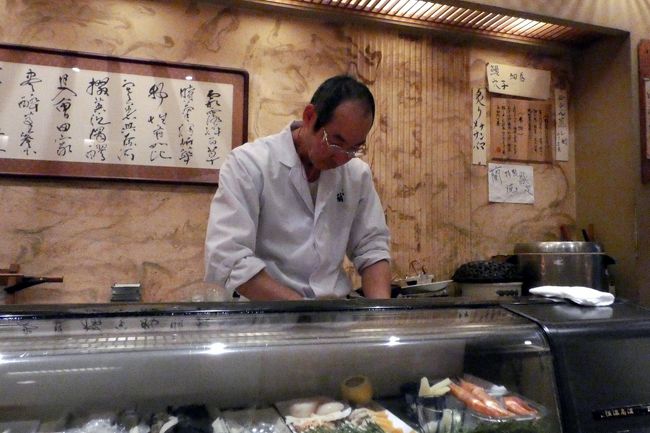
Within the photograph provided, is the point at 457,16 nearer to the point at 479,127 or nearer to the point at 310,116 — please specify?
the point at 479,127

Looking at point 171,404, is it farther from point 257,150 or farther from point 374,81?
point 374,81

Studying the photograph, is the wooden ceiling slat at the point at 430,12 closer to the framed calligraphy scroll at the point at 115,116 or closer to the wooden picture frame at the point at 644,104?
the framed calligraphy scroll at the point at 115,116

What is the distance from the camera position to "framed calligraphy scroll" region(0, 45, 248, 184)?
9.21 feet

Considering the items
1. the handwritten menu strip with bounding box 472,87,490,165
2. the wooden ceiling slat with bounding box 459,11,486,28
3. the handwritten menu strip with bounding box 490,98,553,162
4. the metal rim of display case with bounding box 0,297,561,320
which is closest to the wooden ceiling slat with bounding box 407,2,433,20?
the wooden ceiling slat with bounding box 459,11,486,28

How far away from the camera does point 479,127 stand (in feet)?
12.3

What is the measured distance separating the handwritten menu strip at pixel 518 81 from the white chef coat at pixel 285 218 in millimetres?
2103

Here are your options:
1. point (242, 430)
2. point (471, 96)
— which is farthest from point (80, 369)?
point (471, 96)

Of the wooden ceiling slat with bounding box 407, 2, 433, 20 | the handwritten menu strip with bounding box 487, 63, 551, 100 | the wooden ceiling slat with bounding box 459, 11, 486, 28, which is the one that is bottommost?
the handwritten menu strip with bounding box 487, 63, 551, 100

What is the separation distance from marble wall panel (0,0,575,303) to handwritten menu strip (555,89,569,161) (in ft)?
0.38

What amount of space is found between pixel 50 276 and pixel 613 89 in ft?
12.6

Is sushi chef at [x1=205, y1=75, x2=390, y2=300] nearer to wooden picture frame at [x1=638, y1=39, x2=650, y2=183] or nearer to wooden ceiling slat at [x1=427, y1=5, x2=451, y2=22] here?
wooden ceiling slat at [x1=427, y1=5, x2=451, y2=22]

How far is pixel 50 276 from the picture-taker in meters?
2.81

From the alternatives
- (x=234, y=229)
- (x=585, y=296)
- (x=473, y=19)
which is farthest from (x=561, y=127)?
(x=234, y=229)

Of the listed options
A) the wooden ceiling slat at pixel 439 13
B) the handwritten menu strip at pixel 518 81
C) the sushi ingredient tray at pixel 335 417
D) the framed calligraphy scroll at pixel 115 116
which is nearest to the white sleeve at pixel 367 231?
the sushi ingredient tray at pixel 335 417
